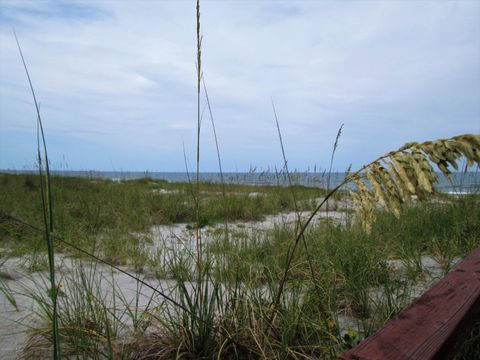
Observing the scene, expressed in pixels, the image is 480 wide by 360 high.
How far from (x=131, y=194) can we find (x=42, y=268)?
5075 millimetres

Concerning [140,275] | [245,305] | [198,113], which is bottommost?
[140,275]

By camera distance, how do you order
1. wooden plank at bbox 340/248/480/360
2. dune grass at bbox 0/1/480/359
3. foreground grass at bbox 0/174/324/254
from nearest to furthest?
wooden plank at bbox 340/248/480/360, dune grass at bbox 0/1/480/359, foreground grass at bbox 0/174/324/254

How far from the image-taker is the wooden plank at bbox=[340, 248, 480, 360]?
0.89m

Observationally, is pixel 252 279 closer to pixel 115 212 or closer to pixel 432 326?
pixel 432 326

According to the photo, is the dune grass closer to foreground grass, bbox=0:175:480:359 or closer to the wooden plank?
foreground grass, bbox=0:175:480:359

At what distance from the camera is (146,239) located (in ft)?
15.1

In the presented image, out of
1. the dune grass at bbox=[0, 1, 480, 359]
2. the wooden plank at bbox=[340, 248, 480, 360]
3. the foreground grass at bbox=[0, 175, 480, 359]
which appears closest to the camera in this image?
the wooden plank at bbox=[340, 248, 480, 360]

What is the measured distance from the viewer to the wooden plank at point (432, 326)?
89cm

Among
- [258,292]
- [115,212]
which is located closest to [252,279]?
[258,292]

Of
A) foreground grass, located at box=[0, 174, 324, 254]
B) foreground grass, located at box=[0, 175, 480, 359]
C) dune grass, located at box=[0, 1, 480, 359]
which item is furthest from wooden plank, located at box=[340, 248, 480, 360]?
foreground grass, located at box=[0, 174, 324, 254]

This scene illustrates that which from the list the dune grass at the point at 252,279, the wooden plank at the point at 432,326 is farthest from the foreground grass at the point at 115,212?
the wooden plank at the point at 432,326

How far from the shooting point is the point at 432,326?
1.06 meters

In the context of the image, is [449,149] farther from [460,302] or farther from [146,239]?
[146,239]

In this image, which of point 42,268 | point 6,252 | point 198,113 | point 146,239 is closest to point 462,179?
point 146,239
